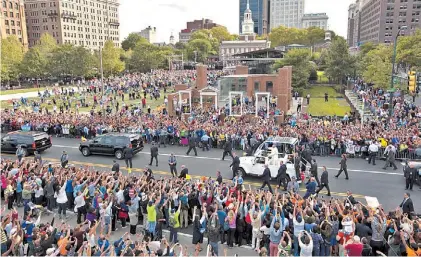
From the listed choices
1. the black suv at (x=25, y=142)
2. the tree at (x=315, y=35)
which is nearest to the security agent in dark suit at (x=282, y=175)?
the black suv at (x=25, y=142)

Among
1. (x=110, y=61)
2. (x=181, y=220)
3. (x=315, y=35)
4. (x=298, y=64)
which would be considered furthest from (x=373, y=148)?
(x=315, y=35)

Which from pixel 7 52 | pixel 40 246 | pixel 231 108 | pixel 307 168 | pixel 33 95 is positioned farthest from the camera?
pixel 7 52

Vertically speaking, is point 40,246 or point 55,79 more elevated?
point 55,79

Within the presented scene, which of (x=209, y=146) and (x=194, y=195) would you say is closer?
(x=194, y=195)

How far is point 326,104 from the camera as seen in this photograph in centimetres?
4588

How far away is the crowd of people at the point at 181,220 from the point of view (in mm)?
8664

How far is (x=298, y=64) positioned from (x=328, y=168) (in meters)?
39.0

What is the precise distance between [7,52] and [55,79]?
37.8ft

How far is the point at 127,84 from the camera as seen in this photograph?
58156 mm

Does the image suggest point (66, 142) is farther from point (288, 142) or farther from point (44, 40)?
point (44, 40)

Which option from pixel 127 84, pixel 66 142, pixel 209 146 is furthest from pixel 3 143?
pixel 127 84

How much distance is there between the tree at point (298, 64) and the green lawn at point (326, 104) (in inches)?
121

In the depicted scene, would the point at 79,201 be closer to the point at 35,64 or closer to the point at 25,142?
the point at 25,142

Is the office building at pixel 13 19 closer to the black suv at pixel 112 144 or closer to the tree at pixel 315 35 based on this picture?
the black suv at pixel 112 144
